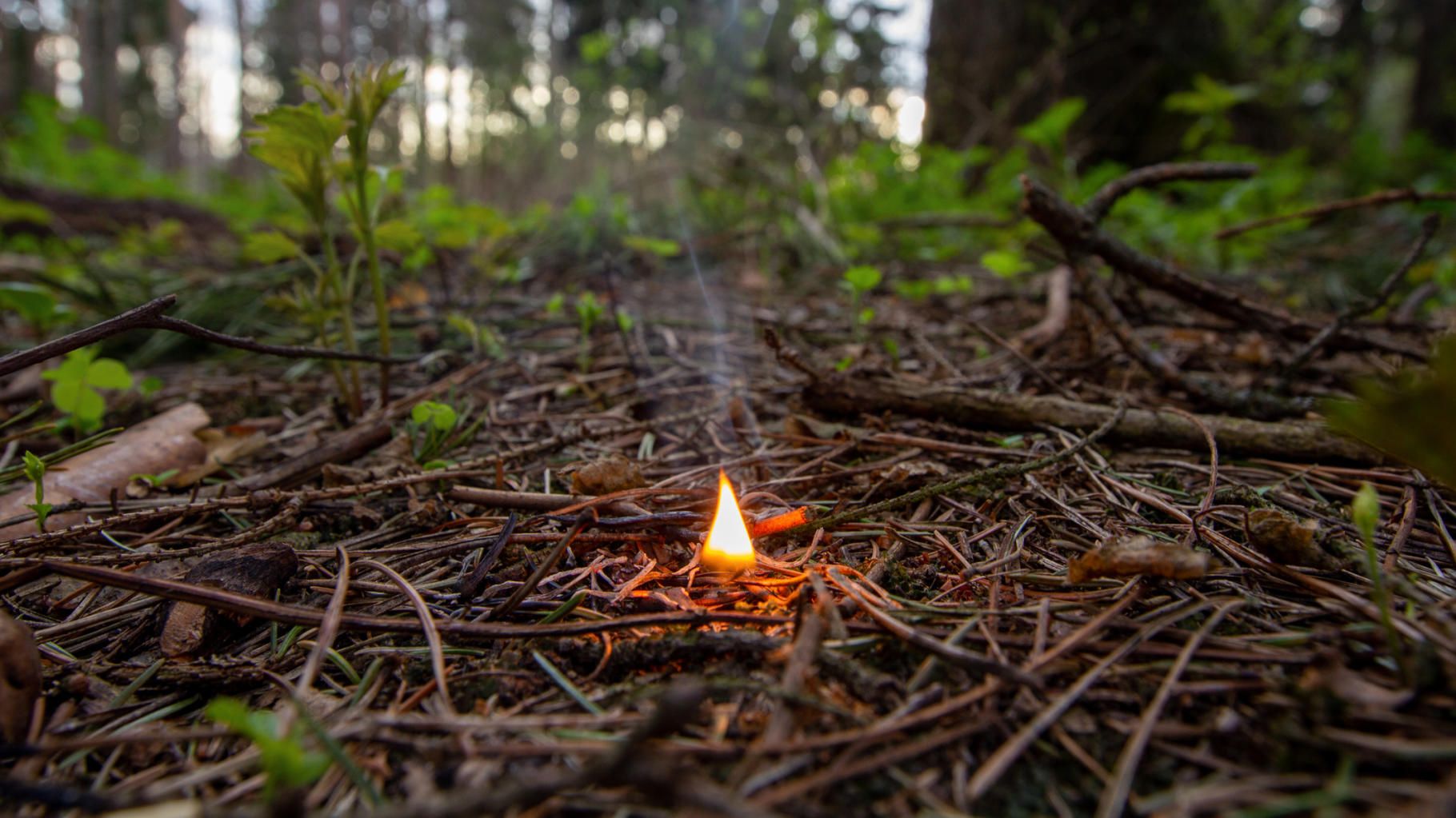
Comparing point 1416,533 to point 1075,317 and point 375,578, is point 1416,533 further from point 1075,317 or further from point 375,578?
point 375,578

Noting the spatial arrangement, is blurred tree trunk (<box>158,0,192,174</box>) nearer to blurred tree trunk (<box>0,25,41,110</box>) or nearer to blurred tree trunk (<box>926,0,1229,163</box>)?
blurred tree trunk (<box>0,25,41,110</box>)

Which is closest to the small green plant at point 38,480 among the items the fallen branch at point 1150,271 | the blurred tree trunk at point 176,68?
the fallen branch at point 1150,271

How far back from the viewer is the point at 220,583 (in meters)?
1.12

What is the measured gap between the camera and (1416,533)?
1228mm

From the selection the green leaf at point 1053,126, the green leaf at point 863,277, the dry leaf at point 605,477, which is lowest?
the dry leaf at point 605,477

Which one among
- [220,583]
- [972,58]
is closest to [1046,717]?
[220,583]

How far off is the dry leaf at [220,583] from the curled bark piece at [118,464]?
589 mm

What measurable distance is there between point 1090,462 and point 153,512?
201cm

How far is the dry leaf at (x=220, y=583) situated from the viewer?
42.9 inches

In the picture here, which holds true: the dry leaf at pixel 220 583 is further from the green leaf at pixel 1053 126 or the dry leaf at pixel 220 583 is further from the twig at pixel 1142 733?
the green leaf at pixel 1053 126

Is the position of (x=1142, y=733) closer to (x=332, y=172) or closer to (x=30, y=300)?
(x=332, y=172)

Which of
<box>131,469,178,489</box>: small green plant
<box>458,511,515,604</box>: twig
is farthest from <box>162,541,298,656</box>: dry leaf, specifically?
<box>131,469,178,489</box>: small green plant

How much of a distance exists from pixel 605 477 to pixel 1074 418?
1134mm

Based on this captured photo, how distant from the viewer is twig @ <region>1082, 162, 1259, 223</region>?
190 centimetres
